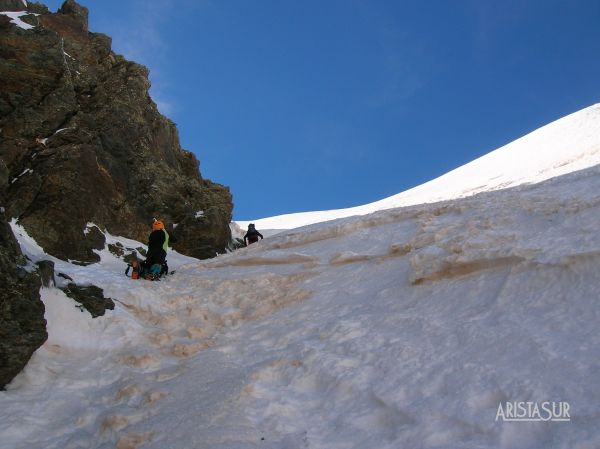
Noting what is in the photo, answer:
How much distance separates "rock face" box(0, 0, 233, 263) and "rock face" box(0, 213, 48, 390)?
19.6ft

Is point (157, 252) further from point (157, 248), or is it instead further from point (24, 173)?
point (24, 173)

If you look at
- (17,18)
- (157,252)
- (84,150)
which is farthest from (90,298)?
(17,18)

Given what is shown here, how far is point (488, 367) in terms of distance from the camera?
5.00 metres

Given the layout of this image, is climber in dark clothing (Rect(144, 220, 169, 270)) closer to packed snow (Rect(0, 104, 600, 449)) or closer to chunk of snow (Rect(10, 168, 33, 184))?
packed snow (Rect(0, 104, 600, 449))

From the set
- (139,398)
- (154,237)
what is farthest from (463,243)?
(154,237)

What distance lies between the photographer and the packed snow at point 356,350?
15.1 feet

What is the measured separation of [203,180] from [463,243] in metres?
16.9

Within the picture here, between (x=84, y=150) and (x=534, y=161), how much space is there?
2000 cm

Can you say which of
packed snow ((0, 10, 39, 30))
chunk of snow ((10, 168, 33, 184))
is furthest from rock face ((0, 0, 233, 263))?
packed snow ((0, 10, 39, 30))

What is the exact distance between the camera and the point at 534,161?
84.4 ft

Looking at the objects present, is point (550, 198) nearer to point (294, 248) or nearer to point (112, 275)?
point (294, 248)

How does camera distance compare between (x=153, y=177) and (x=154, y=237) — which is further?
(x=153, y=177)

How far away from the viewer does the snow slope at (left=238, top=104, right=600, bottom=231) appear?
20.6 metres

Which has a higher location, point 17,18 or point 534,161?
point 17,18
